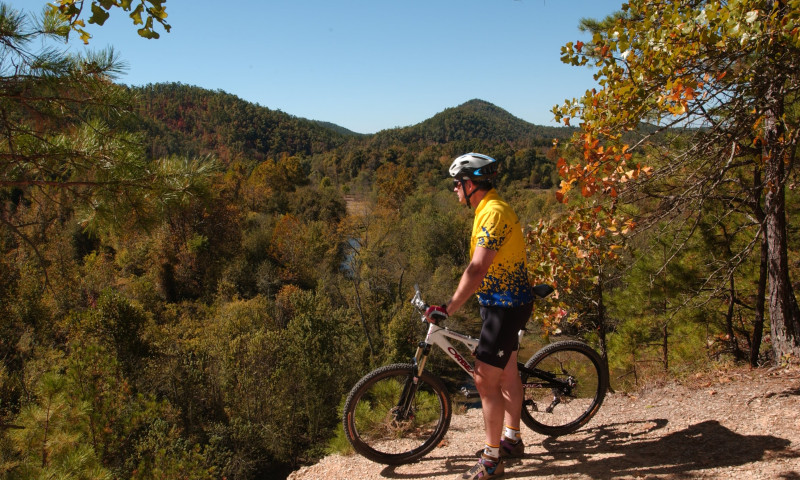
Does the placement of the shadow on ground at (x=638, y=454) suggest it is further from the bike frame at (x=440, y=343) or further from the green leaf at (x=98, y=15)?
the green leaf at (x=98, y=15)

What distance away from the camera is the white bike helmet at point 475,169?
9.46ft

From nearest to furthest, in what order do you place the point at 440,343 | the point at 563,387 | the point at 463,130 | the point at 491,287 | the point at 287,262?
the point at 491,287 → the point at 440,343 → the point at 563,387 → the point at 287,262 → the point at 463,130

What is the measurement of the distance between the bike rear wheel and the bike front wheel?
680mm

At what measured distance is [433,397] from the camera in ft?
11.8

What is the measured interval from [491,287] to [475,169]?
27.7 inches

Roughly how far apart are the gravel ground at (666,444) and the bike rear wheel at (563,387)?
0.38 feet

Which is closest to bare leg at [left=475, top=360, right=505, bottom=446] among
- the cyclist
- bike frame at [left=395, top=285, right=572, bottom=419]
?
the cyclist

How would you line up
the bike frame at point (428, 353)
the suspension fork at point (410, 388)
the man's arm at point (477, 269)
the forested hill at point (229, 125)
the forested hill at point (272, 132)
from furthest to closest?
the forested hill at point (229, 125), the forested hill at point (272, 132), the suspension fork at point (410, 388), the bike frame at point (428, 353), the man's arm at point (477, 269)

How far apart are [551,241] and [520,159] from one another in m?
67.3

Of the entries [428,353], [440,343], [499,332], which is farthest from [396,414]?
[499,332]

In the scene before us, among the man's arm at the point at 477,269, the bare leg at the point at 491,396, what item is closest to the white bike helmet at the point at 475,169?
the man's arm at the point at 477,269

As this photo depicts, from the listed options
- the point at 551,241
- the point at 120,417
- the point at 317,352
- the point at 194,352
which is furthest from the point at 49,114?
the point at 194,352

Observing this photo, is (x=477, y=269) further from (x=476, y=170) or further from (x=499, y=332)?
(x=476, y=170)

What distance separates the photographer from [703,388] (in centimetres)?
441
